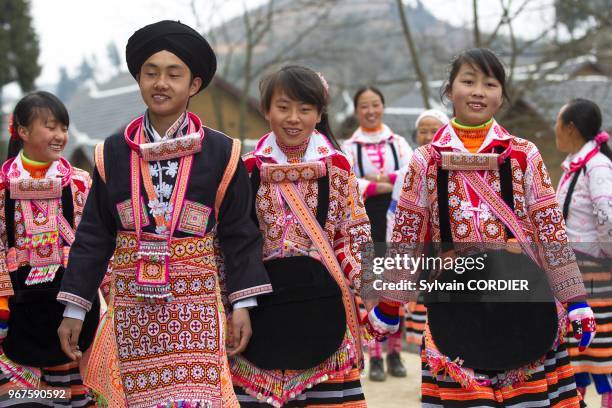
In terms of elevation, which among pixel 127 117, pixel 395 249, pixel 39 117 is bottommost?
pixel 395 249

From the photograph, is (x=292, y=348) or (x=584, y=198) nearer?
(x=292, y=348)

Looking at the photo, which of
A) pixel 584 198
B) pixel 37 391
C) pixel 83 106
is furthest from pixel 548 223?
pixel 83 106

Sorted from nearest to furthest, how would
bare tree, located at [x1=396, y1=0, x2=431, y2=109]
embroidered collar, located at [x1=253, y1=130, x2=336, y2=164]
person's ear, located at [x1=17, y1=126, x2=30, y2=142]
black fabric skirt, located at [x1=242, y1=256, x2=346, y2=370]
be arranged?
black fabric skirt, located at [x1=242, y1=256, x2=346, y2=370] → embroidered collar, located at [x1=253, y1=130, x2=336, y2=164] → person's ear, located at [x1=17, y1=126, x2=30, y2=142] → bare tree, located at [x1=396, y1=0, x2=431, y2=109]

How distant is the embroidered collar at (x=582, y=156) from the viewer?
593 centimetres

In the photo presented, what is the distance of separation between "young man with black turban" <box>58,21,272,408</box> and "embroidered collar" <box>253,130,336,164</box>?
443 mm

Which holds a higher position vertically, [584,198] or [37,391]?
[584,198]

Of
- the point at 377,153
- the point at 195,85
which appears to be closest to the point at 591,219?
the point at 377,153

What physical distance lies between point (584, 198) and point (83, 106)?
3054cm

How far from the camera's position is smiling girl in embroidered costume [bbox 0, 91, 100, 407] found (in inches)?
186

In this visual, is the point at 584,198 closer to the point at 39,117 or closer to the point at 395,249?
the point at 395,249

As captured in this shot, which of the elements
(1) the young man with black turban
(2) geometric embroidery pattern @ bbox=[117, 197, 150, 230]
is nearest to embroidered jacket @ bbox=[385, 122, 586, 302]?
(1) the young man with black turban

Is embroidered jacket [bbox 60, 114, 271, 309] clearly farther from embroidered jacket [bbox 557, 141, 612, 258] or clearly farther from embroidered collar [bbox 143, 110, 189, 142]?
embroidered jacket [bbox 557, 141, 612, 258]

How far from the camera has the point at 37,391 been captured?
15.6 feet

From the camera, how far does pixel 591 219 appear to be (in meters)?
5.86
